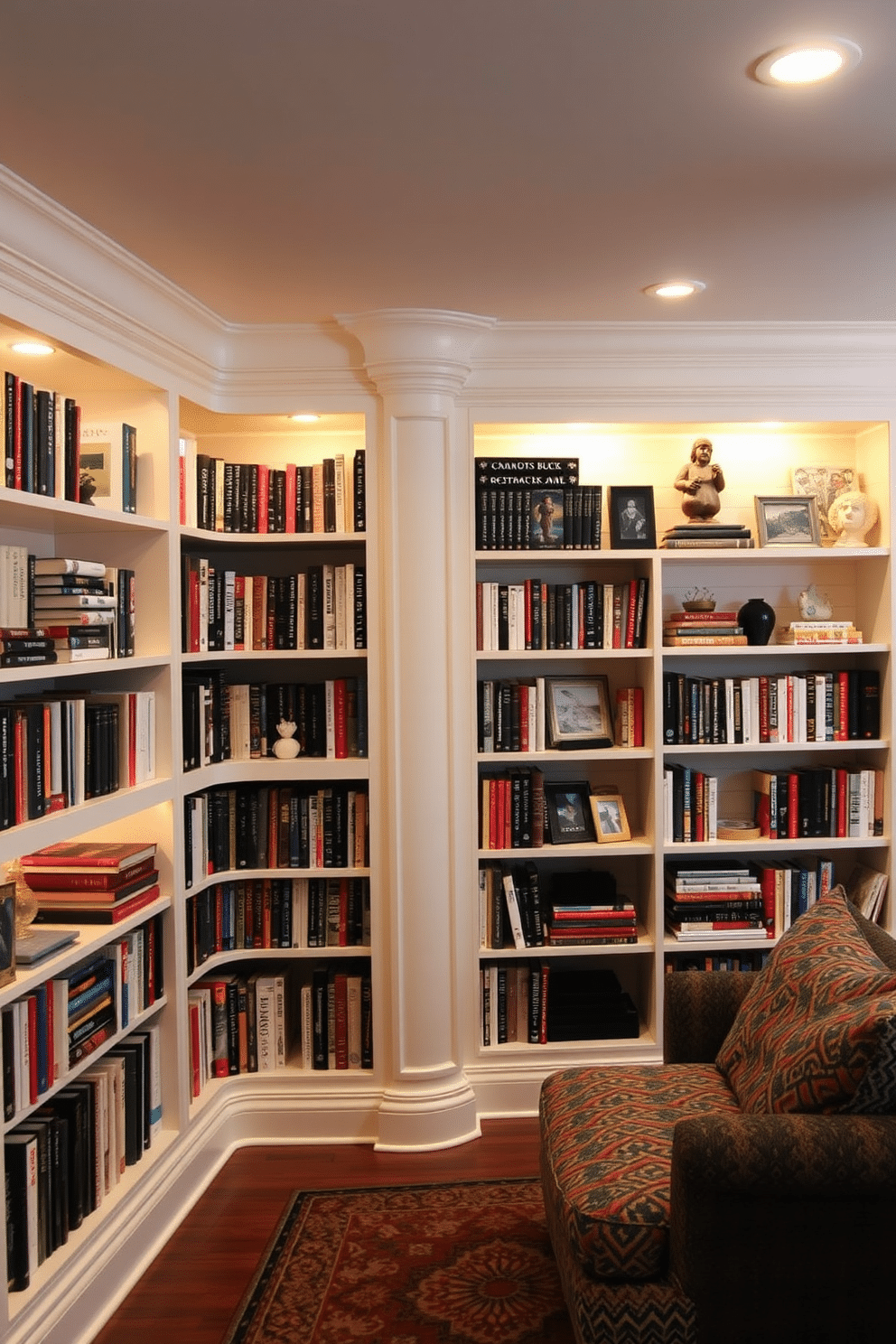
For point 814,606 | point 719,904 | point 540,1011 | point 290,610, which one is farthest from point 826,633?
point 290,610

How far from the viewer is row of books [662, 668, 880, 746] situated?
3.85 meters

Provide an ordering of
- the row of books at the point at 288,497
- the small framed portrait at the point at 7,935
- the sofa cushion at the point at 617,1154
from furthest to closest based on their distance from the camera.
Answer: the row of books at the point at 288,497
the small framed portrait at the point at 7,935
the sofa cushion at the point at 617,1154

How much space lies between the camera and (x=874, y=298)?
3.32 metres

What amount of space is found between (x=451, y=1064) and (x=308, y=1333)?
115cm

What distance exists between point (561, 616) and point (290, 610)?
35.4 inches

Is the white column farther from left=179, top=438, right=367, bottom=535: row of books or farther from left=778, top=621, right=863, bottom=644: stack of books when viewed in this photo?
left=778, top=621, right=863, bottom=644: stack of books

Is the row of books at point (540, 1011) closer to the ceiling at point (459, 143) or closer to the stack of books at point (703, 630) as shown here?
the stack of books at point (703, 630)

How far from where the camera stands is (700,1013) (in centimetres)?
292

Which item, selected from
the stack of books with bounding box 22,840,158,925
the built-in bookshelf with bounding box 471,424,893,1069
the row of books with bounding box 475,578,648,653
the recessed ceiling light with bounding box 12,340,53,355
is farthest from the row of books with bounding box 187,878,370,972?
the recessed ceiling light with bounding box 12,340,53,355

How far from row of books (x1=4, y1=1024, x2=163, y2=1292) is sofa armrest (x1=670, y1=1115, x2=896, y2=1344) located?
1361mm

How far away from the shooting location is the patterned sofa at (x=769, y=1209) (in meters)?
1.99

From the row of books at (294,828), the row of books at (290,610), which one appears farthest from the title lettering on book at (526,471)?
the row of books at (294,828)

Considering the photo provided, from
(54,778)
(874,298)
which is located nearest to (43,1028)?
(54,778)

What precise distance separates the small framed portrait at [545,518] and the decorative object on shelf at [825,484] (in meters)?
0.91
